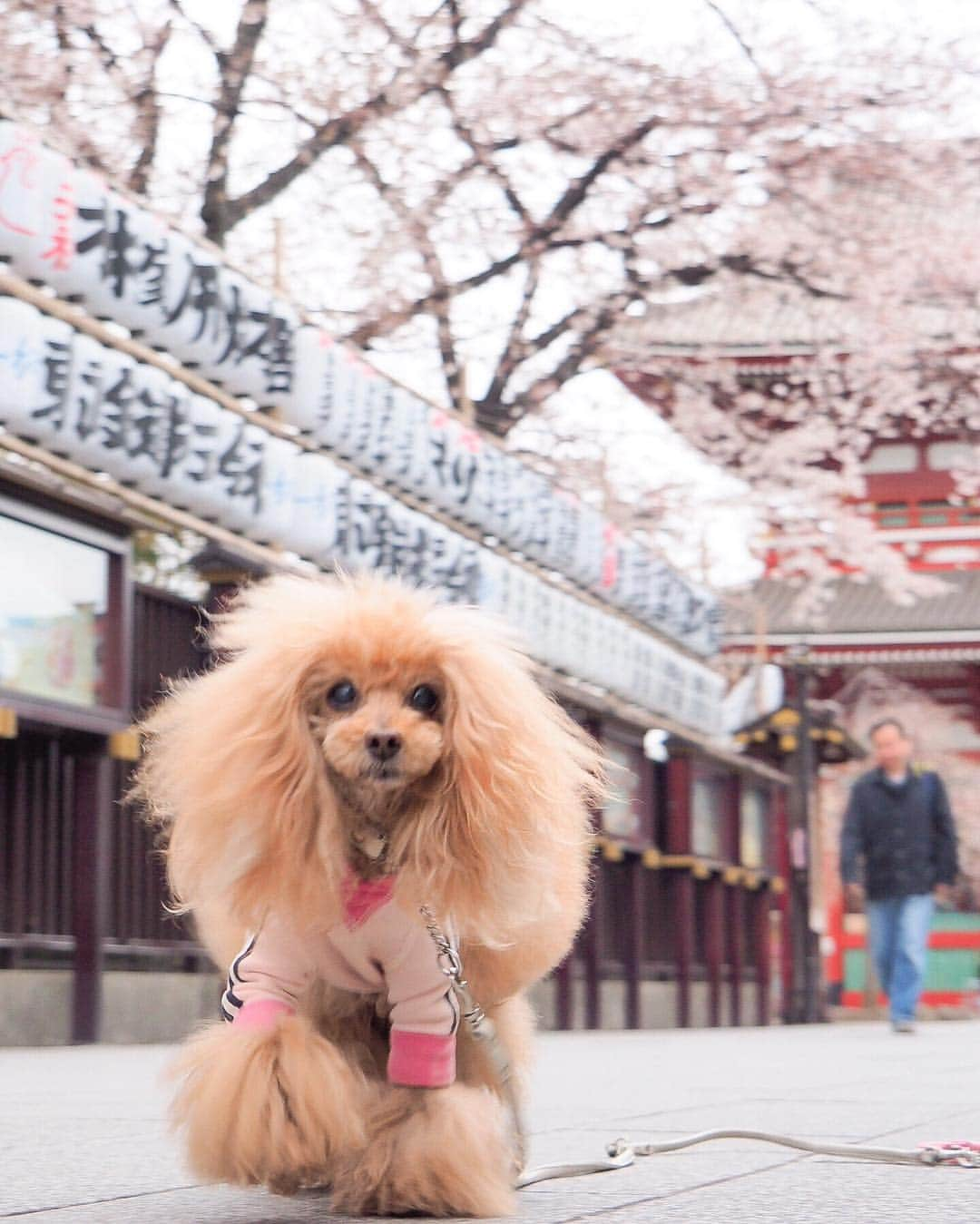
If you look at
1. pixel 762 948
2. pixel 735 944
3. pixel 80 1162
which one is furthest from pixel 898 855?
pixel 80 1162

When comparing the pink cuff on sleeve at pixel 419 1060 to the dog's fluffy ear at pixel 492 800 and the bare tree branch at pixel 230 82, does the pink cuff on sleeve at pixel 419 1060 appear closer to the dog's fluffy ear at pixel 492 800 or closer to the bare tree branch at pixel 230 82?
the dog's fluffy ear at pixel 492 800

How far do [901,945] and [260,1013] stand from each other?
30.4 feet

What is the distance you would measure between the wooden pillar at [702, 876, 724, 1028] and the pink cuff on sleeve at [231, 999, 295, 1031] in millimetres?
13284

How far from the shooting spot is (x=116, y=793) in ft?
28.3

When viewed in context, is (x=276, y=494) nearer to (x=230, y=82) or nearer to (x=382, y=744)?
(x=230, y=82)

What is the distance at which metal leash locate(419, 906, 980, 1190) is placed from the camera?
3062 mm

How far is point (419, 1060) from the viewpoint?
2943 millimetres

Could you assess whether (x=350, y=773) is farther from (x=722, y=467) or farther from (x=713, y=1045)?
(x=722, y=467)

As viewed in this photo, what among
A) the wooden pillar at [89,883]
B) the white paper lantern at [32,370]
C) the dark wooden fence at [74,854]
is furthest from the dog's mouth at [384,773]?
the wooden pillar at [89,883]

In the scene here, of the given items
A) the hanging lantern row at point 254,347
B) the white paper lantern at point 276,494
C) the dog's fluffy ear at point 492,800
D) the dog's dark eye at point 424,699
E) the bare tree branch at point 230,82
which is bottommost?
the dog's fluffy ear at point 492,800

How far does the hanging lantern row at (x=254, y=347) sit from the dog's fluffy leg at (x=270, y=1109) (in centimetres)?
565

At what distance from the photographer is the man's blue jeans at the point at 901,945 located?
11.5m

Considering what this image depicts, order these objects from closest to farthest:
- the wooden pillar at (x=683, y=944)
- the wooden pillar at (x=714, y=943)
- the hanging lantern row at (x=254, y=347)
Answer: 1. the hanging lantern row at (x=254, y=347)
2. the wooden pillar at (x=683, y=944)
3. the wooden pillar at (x=714, y=943)

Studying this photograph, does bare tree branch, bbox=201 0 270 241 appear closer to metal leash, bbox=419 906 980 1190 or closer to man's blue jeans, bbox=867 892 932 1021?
man's blue jeans, bbox=867 892 932 1021
